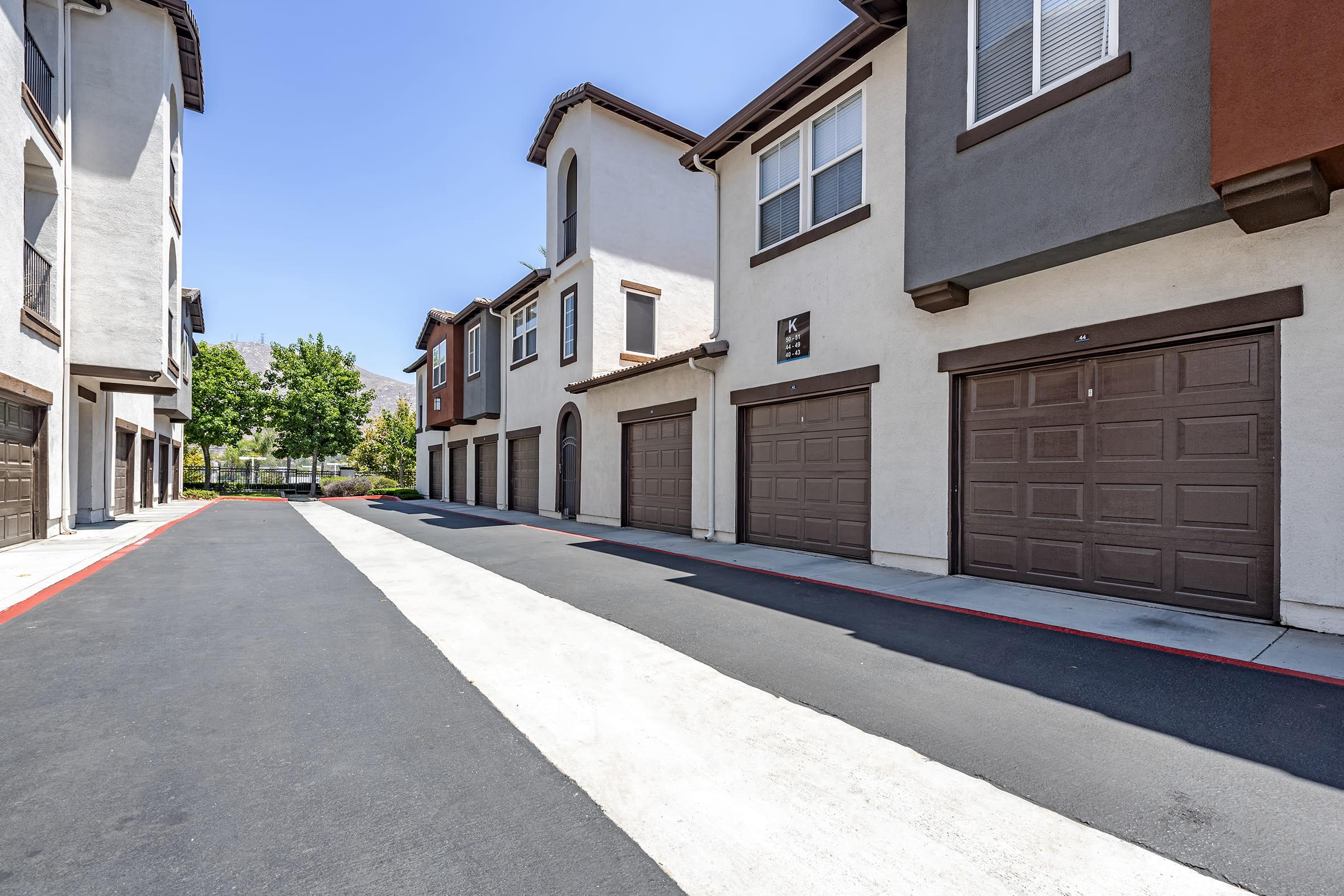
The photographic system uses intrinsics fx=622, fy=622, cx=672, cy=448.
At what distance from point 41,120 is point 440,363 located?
17.4 m

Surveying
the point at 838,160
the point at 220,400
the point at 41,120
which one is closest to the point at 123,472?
the point at 41,120

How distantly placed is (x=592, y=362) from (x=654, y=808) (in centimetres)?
1429

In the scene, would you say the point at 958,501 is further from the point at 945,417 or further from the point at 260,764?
the point at 260,764

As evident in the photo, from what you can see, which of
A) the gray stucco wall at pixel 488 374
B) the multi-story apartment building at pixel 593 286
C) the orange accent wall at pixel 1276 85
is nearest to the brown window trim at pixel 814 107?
the orange accent wall at pixel 1276 85

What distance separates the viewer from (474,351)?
961 inches

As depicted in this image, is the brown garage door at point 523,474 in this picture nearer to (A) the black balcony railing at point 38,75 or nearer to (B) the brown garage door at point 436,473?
(B) the brown garage door at point 436,473

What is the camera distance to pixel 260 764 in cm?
317

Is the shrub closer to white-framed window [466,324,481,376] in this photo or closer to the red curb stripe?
white-framed window [466,324,481,376]

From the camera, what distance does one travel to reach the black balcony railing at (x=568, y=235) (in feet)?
58.7

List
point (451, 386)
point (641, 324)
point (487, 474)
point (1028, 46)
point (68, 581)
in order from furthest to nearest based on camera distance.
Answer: point (451, 386) < point (487, 474) < point (641, 324) < point (68, 581) < point (1028, 46)

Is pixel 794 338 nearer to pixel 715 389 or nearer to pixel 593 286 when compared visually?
pixel 715 389

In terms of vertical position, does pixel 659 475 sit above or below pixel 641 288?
below

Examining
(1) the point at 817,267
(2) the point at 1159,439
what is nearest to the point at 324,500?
(1) the point at 817,267

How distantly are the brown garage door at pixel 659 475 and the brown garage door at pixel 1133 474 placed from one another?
638 cm
